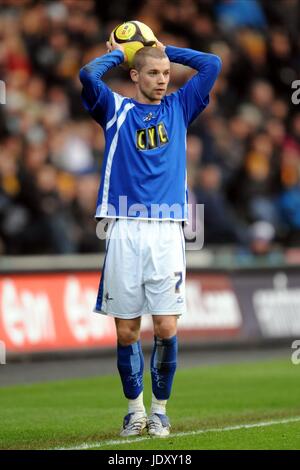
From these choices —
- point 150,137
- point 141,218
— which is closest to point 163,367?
point 141,218

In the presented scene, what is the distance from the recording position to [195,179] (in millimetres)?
18734

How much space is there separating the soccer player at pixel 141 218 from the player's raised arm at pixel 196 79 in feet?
0.71

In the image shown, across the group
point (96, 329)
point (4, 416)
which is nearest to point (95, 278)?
point (96, 329)

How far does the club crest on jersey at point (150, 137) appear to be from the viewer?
8391 mm

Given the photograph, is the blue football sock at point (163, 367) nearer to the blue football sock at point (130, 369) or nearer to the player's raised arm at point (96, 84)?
the blue football sock at point (130, 369)

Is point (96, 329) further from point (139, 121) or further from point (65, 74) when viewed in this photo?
point (139, 121)

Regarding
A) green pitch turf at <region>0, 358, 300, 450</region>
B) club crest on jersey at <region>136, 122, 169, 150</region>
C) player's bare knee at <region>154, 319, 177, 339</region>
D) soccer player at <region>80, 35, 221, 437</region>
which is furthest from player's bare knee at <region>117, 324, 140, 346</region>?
club crest on jersey at <region>136, 122, 169, 150</region>

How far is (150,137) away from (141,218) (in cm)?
57

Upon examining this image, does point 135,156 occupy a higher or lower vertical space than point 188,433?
higher

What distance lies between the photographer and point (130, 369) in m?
8.47

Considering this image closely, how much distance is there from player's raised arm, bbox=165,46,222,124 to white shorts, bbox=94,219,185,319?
90 cm

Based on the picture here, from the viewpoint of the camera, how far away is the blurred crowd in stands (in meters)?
16.6

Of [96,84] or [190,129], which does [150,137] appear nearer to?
[96,84]
